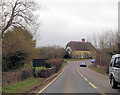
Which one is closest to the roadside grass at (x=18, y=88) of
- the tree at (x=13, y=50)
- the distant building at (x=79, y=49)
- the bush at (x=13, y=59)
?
the tree at (x=13, y=50)

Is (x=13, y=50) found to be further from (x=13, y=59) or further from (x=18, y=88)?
(x=18, y=88)

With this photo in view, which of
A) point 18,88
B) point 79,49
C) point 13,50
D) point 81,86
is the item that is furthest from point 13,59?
point 79,49

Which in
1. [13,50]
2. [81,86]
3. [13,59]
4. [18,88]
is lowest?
[81,86]

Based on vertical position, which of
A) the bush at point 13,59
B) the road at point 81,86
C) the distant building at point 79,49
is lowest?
the road at point 81,86

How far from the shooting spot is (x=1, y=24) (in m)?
26.7

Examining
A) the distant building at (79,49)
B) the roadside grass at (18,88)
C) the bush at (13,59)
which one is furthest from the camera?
the distant building at (79,49)

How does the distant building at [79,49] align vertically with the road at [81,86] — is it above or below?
above

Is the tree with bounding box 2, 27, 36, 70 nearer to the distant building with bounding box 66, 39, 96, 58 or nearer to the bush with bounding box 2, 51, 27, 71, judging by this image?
the bush with bounding box 2, 51, 27, 71

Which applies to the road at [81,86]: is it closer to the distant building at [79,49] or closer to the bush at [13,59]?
the bush at [13,59]

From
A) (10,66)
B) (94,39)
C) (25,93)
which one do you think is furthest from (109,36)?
(25,93)

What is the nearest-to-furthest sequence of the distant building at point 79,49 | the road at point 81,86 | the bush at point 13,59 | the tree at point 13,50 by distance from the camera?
1. the road at point 81,86
2. the bush at point 13,59
3. the tree at point 13,50
4. the distant building at point 79,49

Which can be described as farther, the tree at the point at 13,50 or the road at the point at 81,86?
the tree at the point at 13,50

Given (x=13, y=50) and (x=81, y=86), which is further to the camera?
(x=13, y=50)

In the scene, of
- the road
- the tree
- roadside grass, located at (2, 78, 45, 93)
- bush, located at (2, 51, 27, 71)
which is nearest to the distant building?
the tree
